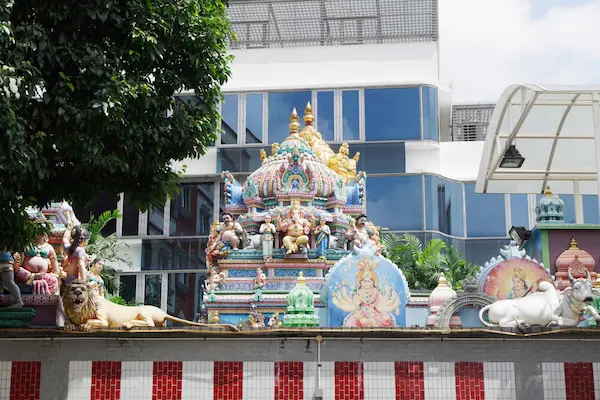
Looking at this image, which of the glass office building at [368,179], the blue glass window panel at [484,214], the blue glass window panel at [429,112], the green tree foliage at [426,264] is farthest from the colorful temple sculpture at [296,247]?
the blue glass window panel at [484,214]

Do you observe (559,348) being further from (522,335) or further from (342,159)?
(342,159)

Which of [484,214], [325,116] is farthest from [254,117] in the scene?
[484,214]

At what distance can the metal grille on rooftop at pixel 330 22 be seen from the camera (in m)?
43.2

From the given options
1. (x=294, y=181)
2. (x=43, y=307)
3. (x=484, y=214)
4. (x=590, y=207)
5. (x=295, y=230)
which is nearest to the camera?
(x=43, y=307)

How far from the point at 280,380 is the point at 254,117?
2836 centimetres

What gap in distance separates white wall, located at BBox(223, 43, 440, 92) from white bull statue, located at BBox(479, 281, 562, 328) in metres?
29.0

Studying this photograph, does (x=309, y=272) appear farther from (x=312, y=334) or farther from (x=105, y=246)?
(x=105, y=246)

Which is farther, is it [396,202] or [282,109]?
[282,109]

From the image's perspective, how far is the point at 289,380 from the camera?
43.4 feet

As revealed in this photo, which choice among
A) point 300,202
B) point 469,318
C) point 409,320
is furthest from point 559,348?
point 300,202

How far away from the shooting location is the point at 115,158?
12.6 m

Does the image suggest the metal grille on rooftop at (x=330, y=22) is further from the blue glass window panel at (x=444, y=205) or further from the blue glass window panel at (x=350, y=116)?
the blue glass window panel at (x=444, y=205)

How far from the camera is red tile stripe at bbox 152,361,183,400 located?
519 inches

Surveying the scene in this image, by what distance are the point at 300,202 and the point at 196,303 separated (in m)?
16.2
